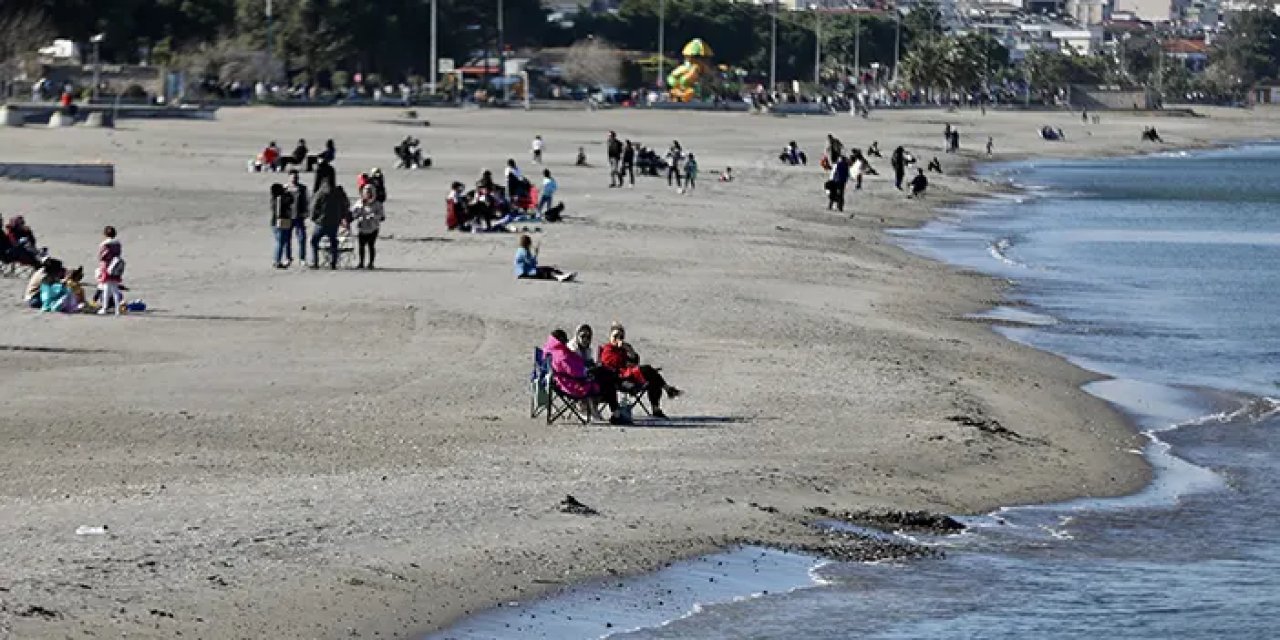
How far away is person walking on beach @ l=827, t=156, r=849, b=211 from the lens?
50906 millimetres

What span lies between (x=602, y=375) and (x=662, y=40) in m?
136

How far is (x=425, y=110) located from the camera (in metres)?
101

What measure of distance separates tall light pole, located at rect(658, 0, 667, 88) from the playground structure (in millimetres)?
620

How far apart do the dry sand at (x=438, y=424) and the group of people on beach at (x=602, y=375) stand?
33 cm

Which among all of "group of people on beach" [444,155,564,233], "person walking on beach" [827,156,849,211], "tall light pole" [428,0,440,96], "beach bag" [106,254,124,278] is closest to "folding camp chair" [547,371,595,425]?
"beach bag" [106,254,124,278]

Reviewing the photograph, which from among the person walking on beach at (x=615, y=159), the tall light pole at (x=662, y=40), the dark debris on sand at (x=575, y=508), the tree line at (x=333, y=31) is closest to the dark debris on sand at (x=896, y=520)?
the dark debris on sand at (x=575, y=508)

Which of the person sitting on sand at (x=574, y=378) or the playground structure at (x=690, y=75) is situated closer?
the person sitting on sand at (x=574, y=378)

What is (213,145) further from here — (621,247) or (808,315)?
(808,315)

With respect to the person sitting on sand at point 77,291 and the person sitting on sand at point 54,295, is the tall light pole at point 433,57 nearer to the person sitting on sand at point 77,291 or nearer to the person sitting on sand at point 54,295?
the person sitting on sand at point 77,291

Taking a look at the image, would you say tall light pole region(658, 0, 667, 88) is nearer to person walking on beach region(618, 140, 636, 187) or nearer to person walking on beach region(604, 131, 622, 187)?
person walking on beach region(618, 140, 636, 187)

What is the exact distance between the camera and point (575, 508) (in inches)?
621

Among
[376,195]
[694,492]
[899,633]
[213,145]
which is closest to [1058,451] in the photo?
[694,492]

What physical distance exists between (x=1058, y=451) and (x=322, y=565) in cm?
881

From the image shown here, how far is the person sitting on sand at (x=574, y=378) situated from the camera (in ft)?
63.0
